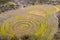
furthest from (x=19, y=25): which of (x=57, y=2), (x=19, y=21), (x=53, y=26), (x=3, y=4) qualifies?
(x=57, y=2)

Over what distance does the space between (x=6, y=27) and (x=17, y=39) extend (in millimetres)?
167

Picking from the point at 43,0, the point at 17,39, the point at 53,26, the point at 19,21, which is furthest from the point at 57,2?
the point at 17,39

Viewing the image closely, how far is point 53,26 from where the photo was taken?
1.78 meters

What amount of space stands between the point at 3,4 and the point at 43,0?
50cm

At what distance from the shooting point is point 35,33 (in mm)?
1616

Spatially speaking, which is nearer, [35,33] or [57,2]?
[35,33]

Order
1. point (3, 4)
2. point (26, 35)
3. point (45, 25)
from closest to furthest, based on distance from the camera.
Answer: point (26, 35) → point (45, 25) → point (3, 4)

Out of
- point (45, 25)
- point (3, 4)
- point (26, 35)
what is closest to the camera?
point (26, 35)

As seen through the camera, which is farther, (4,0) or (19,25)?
(4,0)

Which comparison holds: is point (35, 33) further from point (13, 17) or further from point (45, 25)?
point (13, 17)

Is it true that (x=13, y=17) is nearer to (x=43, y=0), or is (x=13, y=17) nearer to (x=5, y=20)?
(x=5, y=20)

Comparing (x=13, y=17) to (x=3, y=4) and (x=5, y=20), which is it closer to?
(x=5, y=20)

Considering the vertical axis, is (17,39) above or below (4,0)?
below

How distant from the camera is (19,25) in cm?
168
